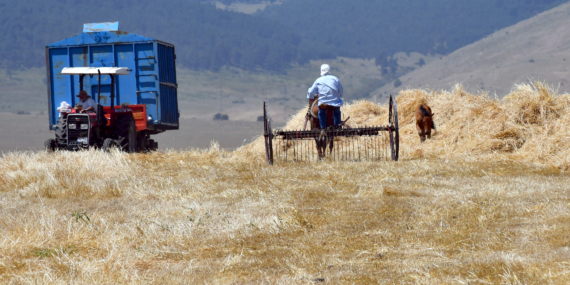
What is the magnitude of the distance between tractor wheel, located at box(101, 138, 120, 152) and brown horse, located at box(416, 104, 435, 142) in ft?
21.5

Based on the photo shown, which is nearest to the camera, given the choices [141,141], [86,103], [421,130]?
[86,103]

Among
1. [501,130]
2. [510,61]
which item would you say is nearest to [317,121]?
[501,130]

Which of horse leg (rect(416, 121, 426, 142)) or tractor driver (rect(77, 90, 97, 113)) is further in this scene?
horse leg (rect(416, 121, 426, 142))

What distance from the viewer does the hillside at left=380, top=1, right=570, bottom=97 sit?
4892 inches

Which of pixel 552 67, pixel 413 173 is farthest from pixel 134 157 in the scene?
pixel 552 67

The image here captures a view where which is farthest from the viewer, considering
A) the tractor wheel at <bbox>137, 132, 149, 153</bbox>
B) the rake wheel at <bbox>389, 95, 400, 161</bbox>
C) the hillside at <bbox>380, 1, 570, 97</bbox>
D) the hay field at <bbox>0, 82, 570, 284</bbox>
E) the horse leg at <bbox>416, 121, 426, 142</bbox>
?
the hillside at <bbox>380, 1, 570, 97</bbox>

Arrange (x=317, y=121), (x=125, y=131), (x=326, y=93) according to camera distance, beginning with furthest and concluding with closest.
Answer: (x=125, y=131) → (x=317, y=121) → (x=326, y=93)

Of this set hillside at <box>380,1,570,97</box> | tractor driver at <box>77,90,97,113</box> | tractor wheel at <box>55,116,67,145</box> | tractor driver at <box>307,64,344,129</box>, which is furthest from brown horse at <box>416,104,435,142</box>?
hillside at <box>380,1,570,97</box>

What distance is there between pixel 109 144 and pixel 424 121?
6.83m

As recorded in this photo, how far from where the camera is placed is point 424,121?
15.4 meters

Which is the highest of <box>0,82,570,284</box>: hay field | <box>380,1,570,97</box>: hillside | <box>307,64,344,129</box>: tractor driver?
<box>380,1,570,97</box>: hillside

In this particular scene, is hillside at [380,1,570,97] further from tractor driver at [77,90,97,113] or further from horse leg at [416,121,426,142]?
tractor driver at [77,90,97,113]

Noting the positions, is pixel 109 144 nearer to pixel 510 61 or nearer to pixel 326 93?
pixel 326 93

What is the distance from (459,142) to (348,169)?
Answer: 176 inches
